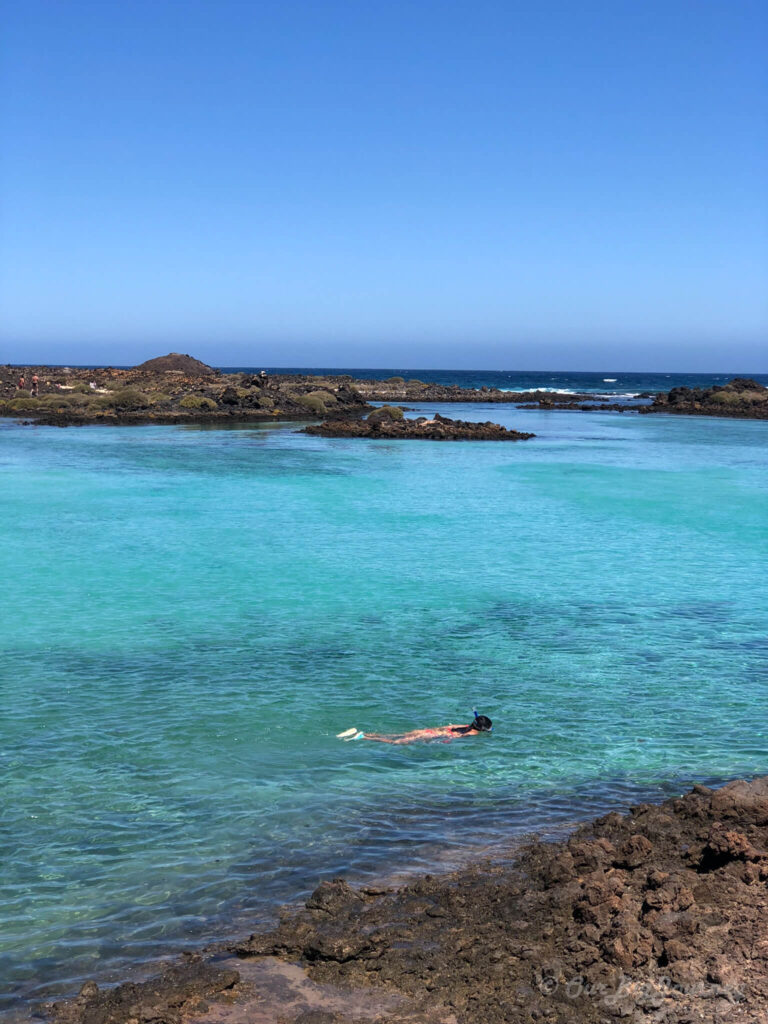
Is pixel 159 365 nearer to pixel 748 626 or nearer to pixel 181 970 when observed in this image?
pixel 748 626

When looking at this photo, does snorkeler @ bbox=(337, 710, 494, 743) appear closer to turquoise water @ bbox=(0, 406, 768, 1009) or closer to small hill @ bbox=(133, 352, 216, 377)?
turquoise water @ bbox=(0, 406, 768, 1009)

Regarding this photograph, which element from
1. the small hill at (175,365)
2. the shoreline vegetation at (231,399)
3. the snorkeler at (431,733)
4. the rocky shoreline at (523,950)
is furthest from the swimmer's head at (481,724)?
the small hill at (175,365)

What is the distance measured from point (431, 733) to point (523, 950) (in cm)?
431

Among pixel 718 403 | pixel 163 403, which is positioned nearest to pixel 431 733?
pixel 163 403

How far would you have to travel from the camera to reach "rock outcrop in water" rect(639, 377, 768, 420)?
75.4 metres

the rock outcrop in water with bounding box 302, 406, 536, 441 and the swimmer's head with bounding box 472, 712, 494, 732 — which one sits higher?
the rock outcrop in water with bounding box 302, 406, 536, 441

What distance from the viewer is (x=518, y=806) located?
27.2ft

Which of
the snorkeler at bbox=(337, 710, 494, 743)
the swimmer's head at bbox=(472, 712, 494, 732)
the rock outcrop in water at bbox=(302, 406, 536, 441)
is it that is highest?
the rock outcrop in water at bbox=(302, 406, 536, 441)

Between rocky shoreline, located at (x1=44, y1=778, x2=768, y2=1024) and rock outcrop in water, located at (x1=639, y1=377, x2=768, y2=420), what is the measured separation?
72577mm

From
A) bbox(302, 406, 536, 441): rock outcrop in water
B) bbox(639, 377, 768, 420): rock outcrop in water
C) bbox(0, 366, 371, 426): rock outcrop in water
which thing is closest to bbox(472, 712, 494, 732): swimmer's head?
bbox(302, 406, 536, 441): rock outcrop in water

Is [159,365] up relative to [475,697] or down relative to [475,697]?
up

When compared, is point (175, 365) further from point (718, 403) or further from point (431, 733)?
point (431, 733)

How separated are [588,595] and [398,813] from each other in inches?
369

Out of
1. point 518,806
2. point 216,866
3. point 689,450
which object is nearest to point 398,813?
point 518,806
